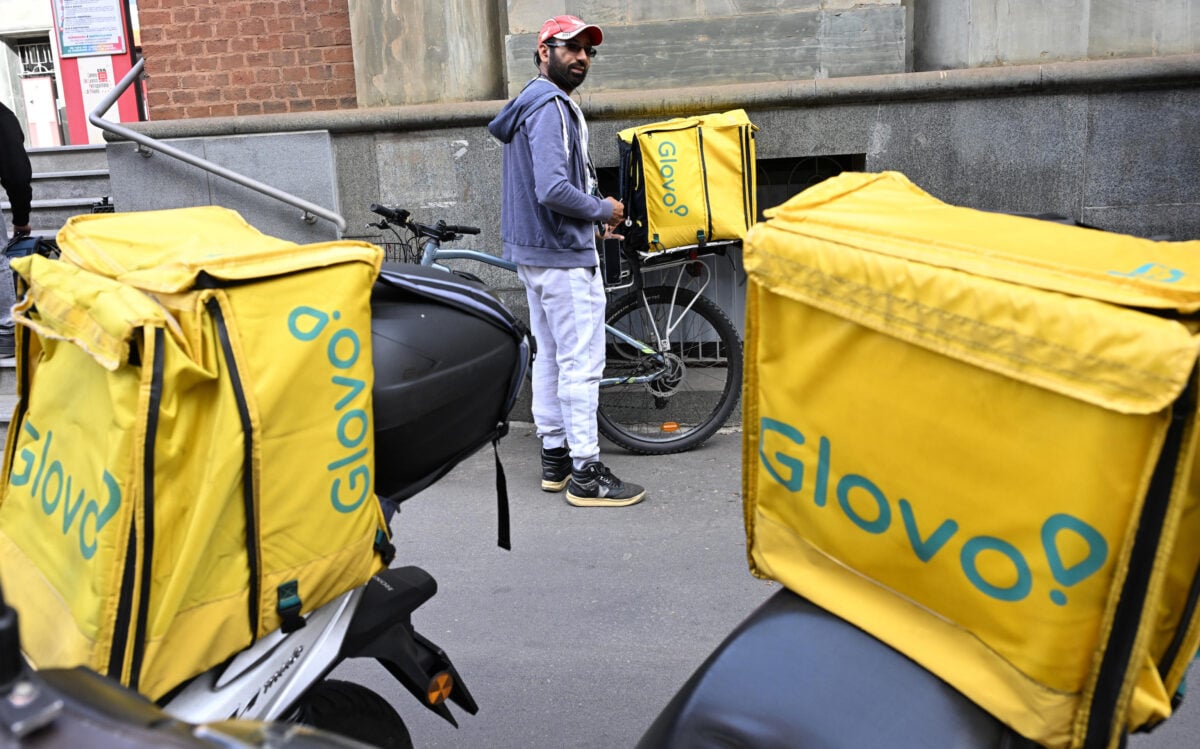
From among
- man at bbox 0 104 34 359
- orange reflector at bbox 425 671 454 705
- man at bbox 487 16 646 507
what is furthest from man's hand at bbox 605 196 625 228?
man at bbox 0 104 34 359

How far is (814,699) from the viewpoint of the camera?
54.9 inches

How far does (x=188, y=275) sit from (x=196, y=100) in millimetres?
5906

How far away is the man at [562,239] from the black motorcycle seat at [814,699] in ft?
10.0

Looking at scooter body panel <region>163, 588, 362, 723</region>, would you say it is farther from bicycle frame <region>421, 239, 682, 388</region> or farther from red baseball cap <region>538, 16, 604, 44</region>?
bicycle frame <region>421, 239, 682, 388</region>

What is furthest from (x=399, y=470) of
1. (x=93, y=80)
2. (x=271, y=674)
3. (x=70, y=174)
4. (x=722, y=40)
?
(x=93, y=80)

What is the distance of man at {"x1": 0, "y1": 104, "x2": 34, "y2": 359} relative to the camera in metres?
6.64

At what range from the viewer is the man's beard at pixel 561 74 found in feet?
14.6

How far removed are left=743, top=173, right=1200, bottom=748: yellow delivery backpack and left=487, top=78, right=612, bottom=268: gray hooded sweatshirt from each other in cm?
286

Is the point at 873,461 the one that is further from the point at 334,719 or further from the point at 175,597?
the point at 334,719

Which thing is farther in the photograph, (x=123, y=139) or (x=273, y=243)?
(x=123, y=139)

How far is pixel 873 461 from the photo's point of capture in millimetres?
1384

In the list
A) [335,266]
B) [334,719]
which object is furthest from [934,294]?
[334,719]

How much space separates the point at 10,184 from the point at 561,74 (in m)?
4.58

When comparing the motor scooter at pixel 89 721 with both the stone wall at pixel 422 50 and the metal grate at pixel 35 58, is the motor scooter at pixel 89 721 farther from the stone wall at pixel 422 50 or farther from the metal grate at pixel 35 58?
the metal grate at pixel 35 58
